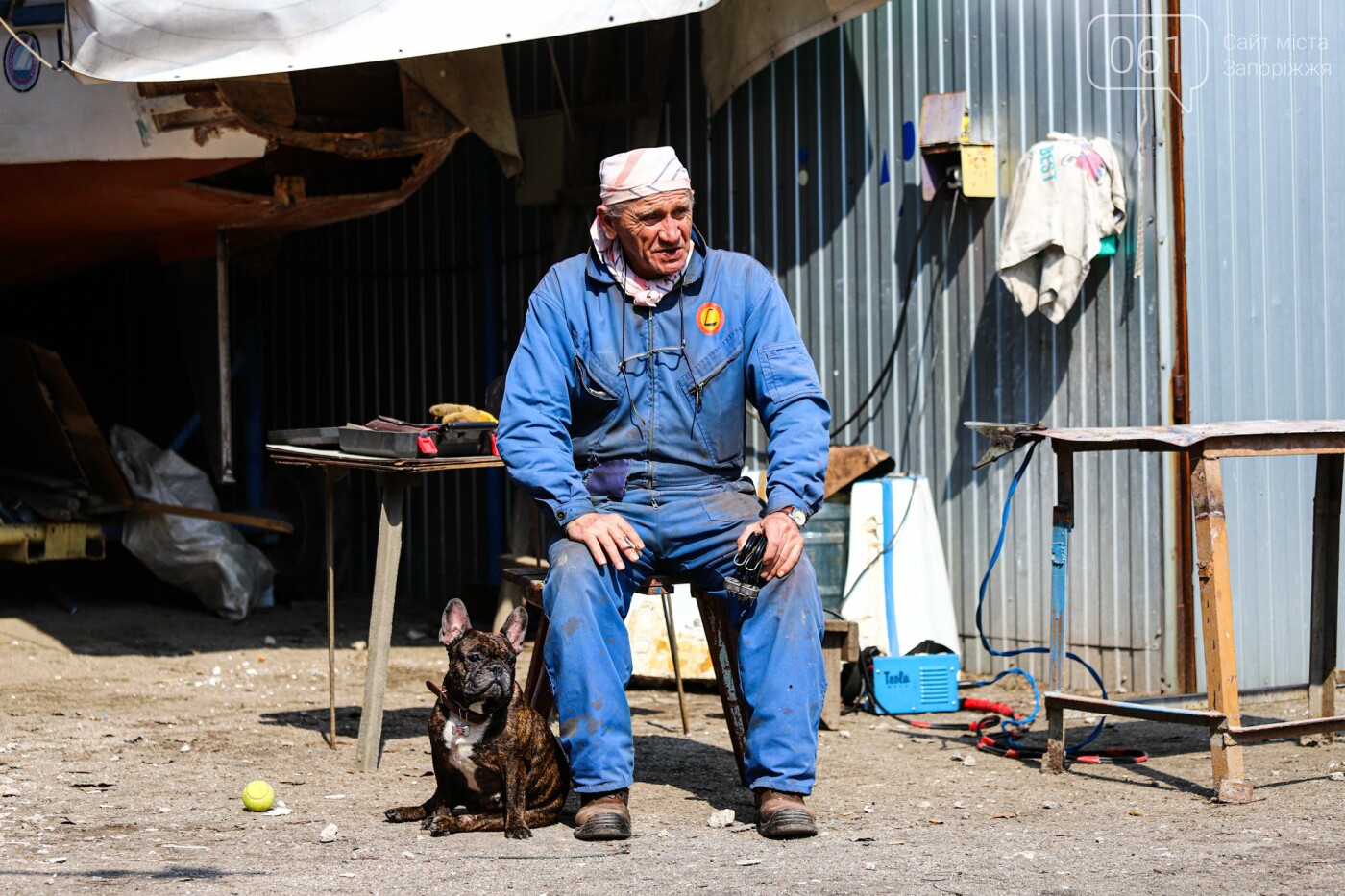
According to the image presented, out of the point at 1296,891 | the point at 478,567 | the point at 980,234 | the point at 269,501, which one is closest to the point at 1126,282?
the point at 980,234

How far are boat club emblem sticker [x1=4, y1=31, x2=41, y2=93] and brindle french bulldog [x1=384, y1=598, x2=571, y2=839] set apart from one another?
15.3 feet

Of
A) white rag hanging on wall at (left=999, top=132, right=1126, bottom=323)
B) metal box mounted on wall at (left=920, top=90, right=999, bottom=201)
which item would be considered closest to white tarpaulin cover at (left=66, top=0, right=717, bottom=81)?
metal box mounted on wall at (left=920, top=90, right=999, bottom=201)

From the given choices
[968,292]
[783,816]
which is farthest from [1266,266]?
[783,816]

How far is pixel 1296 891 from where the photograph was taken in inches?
139

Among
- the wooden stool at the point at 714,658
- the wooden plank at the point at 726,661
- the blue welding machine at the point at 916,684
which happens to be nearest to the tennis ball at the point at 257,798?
the wooden stool at the point at 714,658

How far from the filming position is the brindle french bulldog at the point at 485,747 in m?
4.21

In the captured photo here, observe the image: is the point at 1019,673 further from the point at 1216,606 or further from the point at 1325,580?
the point at 1216,606

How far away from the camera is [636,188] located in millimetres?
4711

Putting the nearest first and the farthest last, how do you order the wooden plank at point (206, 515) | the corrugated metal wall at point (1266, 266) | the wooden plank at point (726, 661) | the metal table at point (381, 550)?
the wooden plank at point (726, 661)
the metal table at point (381, 550)
the corrugated metal wall at point (1266, 266)
the wooden plank at point (206, 515)

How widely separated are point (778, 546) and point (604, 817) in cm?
86

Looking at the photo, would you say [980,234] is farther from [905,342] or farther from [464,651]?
[464,651]

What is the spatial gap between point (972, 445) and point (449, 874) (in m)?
3.85

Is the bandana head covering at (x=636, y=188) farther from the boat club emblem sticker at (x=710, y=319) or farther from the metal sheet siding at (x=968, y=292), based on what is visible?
the metal sheet siding at (x=968, y=292)

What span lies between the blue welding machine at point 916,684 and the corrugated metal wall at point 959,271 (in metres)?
0.61
